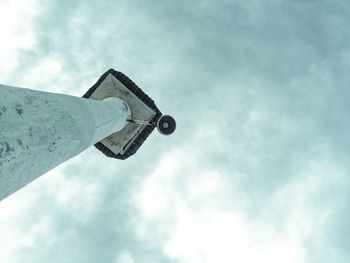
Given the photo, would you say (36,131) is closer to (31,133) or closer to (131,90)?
(31,133)

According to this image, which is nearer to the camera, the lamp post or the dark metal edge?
the lamp post

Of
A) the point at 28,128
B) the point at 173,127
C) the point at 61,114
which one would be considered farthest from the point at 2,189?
the point at 173,127

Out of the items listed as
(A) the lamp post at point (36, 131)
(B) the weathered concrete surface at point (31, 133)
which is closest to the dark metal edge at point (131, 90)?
(A) the lamp post at point (36, 131)

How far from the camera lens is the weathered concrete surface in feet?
14.0

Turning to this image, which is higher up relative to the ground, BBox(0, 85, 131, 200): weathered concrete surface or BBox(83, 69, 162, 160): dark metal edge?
BBox(83, 69, 162, 160): dark metal edge

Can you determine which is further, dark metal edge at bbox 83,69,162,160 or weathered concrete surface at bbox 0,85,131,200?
dark metal edge at bbox 83,69,162,160

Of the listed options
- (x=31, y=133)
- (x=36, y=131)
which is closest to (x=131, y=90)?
(x=36, y=131)

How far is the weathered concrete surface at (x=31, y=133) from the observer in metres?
4.26

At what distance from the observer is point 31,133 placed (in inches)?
188

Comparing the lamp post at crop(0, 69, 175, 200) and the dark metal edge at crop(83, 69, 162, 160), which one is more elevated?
the dark metal edge at crop(83, 69, 162, 160)

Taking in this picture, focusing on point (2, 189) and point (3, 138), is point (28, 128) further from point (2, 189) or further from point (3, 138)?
point (2, 189)

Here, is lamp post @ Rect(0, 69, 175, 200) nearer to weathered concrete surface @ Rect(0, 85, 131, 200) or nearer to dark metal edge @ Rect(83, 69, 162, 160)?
weathered concrete surface @ Rect(0, 85, 131, 200)

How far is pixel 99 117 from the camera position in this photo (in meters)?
9.76

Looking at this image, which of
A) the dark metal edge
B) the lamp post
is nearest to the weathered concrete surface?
the lamp post
